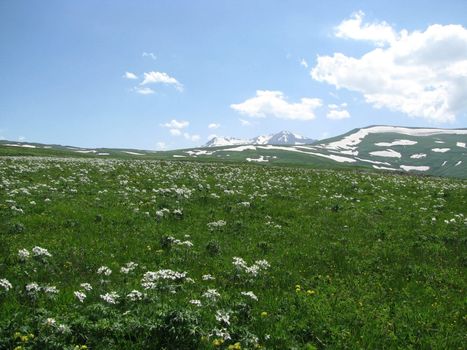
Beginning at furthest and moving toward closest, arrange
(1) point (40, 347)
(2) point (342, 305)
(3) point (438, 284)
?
(3) point (438, 284) → (2) point (342, 305) → (1) point (40, 347)

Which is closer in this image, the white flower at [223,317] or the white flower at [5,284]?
the white flower at [223,317]

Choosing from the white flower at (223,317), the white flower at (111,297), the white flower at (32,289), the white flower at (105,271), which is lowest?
the white flower at (223,317)

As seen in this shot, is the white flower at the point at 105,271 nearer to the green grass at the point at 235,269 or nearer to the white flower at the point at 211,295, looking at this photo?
the green grass at the point at 235,269

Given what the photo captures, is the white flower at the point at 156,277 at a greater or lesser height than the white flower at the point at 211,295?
greater

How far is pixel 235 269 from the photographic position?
12.4m

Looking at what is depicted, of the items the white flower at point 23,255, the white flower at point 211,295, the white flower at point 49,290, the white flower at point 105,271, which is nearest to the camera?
the white flower at point 49,290

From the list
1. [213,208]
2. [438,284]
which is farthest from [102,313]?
[213,208]

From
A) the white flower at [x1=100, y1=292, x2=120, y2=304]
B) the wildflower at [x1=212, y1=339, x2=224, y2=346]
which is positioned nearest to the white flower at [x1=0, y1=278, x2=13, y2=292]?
the white flower at [x1=100, y1=292, x2=120, y2=304]

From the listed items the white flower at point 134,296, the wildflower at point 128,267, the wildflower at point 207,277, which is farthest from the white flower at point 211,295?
the wildflower at point 128,267

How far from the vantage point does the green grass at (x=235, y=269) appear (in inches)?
316

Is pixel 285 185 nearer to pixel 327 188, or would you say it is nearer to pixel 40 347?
pixel 327 188

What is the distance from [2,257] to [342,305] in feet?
33.1

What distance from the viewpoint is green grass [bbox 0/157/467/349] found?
26.3 feet

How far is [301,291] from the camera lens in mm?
11500
